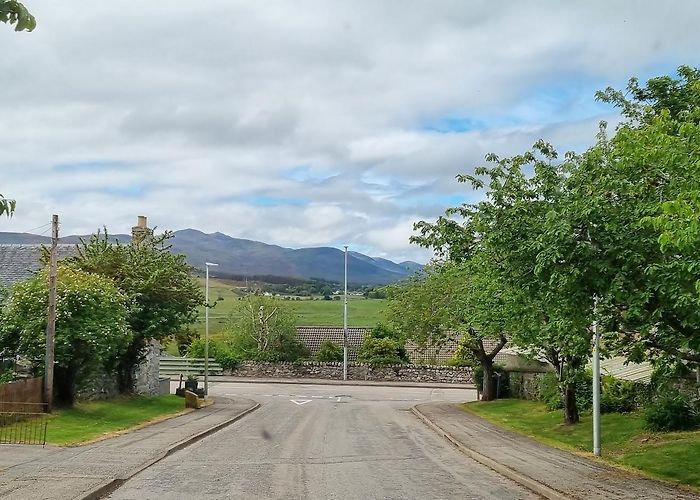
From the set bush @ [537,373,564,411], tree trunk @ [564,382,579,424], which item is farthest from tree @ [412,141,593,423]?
bush @ [537,373,564,411]

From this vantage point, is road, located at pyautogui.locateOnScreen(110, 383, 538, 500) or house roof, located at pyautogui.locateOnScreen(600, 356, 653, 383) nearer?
road, located at pyautogui.locateOnScreen(110, 383, 538, 500)

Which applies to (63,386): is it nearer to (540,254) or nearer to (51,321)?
(51,321)

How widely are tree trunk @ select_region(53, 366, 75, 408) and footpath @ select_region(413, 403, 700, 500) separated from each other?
41.7 feet

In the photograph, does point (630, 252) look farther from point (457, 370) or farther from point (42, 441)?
point (457, 370)

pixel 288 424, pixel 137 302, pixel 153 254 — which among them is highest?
pixel 153 254

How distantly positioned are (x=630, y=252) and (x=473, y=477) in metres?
5.74

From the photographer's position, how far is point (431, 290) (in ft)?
142

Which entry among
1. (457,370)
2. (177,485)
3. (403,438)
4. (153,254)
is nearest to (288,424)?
(403,438)

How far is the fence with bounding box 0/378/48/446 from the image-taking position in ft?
69.7

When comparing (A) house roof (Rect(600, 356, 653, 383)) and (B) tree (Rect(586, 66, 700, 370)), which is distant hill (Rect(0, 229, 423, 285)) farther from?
(B) tree (Rect(586, 66, 700, 370))

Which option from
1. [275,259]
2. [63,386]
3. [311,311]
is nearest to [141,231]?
[63,386]

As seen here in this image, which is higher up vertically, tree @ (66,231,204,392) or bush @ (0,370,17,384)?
tree @ (66,231,204,392)

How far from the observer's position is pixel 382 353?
220 ft

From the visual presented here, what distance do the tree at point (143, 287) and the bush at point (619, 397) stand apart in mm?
18088
